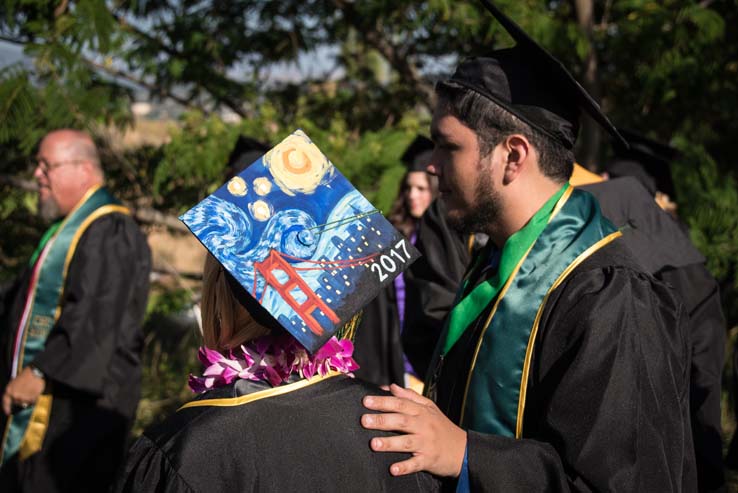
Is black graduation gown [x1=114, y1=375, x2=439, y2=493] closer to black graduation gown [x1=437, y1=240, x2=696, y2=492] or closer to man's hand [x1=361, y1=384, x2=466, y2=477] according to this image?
man's hand [x1=361, y1=384, x2=466, y2=477]

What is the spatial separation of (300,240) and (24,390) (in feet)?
9.30

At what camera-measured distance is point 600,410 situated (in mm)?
1579

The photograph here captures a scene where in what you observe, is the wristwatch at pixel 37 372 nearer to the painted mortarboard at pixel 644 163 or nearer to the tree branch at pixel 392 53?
the painted mortarboard at pixel 644 163

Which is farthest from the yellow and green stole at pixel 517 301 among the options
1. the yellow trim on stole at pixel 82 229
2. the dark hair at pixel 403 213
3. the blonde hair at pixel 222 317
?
the yellow trim on stole at pixel 82 229

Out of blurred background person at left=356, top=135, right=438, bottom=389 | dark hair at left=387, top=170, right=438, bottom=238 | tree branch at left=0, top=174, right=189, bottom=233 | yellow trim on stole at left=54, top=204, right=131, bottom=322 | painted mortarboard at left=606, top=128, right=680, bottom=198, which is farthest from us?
tree branch at left=0, top=174, right=189, bottom=233

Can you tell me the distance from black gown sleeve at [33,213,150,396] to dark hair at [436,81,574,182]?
253 cm

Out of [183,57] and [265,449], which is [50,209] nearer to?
[183,57]

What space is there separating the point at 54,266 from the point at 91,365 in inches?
23.2

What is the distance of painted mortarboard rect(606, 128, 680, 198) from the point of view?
417 centimetres

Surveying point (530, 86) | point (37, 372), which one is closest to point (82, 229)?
point (37, 372)

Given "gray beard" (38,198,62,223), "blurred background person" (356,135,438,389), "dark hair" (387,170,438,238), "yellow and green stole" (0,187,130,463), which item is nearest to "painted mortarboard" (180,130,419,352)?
"blurred background person" (356,135,438,389)

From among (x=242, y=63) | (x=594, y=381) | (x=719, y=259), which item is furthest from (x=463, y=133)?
(x=242, y=63)

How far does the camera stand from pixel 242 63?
6.23 metres

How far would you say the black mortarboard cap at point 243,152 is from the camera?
15.5 feet
